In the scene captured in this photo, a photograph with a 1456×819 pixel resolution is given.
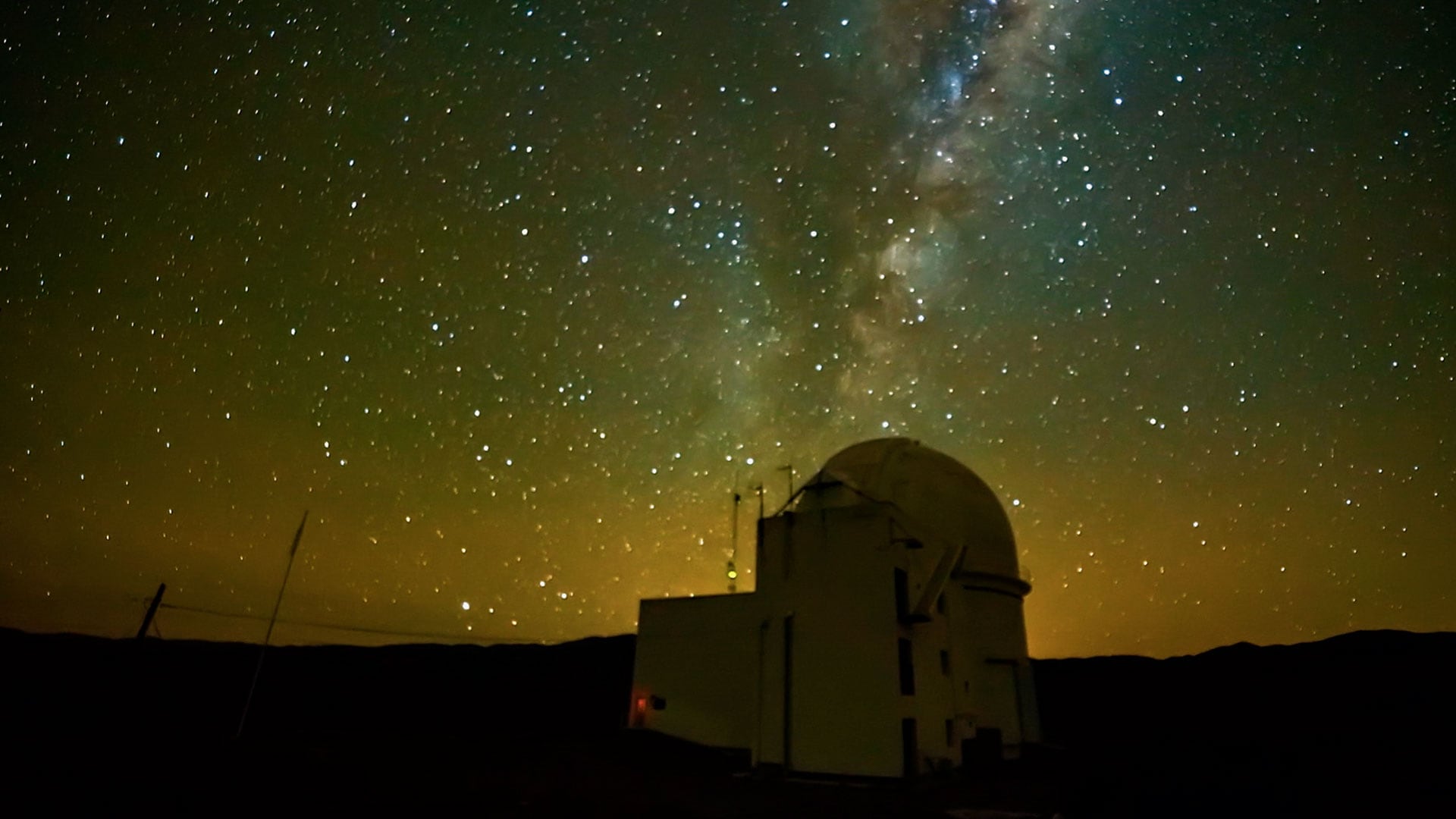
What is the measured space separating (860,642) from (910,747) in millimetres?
2437

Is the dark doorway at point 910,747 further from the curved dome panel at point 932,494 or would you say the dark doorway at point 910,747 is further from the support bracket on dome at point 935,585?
the curved dome panel at point 932,494

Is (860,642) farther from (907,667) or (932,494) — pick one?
(932,494)

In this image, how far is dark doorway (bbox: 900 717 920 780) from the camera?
15281mm

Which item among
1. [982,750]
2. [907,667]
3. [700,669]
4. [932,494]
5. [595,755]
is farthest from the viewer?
[932,494]

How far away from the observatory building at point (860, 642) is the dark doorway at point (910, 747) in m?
0.03

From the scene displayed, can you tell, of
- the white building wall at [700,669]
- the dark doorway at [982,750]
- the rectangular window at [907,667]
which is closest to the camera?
the rectangular window at [907,667]

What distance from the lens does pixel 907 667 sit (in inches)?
648

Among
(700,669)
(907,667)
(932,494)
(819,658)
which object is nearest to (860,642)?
(819,658)

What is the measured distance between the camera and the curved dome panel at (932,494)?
22594 mm

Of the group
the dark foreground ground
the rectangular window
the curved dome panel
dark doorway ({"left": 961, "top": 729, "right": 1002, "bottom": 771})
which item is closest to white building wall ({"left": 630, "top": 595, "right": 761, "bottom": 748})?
the dark foreground ground

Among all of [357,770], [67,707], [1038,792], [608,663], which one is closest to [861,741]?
[1038,792]

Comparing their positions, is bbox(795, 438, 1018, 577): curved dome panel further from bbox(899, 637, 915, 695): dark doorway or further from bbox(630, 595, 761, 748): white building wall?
bbox(899, 637, 915, 695): dark doorway

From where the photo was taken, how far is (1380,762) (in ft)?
51.1

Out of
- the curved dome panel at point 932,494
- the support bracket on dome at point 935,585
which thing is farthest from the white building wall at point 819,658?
the curved dome panel at point 932,494
